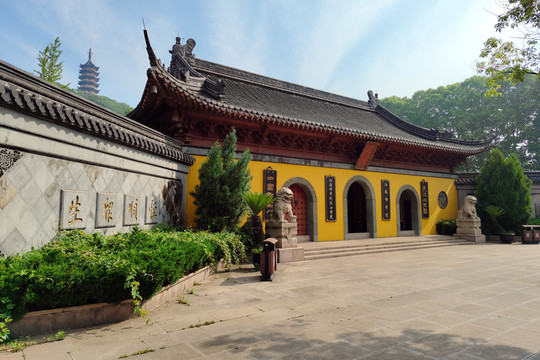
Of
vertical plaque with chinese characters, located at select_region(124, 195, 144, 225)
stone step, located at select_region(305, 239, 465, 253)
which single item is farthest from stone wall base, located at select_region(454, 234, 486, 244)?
vertical plaque with chinese characters, located at select_region(124, 195, 144, 225)

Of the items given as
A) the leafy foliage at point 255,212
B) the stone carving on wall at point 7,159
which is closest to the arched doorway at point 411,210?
the leafy foliage at point 255,212

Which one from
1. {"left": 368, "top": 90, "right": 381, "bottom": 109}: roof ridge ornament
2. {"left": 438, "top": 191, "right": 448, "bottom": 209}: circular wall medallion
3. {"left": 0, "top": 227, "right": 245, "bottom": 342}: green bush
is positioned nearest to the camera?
{"left": 0, "top": 227, "right": 245, "bottom": 342}: green bush

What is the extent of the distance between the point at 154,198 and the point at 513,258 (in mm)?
10002

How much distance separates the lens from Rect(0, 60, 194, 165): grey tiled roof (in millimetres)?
3559

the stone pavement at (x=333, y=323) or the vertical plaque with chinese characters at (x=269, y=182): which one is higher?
the vertical plaque with chinese characters at (x=269, y=182)

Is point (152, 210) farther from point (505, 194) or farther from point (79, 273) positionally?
point (505, 194)

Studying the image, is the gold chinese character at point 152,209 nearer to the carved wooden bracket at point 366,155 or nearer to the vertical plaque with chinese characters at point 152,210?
the vertical plaque with chinese characters at point 152,210

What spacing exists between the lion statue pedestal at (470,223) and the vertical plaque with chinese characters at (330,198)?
6.37m

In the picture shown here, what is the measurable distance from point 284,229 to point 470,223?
9611 mm

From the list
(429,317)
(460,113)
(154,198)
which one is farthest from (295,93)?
(460,113)

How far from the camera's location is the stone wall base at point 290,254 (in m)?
7.73

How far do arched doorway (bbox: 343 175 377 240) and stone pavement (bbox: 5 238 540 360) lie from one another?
5.70 metres

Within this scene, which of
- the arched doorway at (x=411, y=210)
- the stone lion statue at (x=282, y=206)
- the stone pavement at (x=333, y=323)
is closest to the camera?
the stone pavement at (x=333, y=323)

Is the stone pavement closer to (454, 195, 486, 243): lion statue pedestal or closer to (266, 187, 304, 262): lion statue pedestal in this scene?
(266, 187, 304, 262): lion statue pedestal
